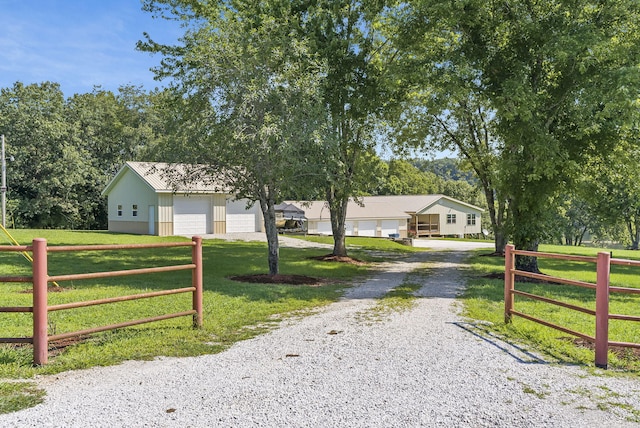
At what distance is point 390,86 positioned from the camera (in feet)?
51.5

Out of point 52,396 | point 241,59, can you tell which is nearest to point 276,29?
point 241,59

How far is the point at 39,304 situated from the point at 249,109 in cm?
726

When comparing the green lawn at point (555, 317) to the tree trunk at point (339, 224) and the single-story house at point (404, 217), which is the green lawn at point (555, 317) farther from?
the single-story house at point (404, 217)

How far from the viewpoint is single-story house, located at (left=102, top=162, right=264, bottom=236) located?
96.9 ft

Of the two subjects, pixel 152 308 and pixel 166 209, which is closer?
pixel 152 308

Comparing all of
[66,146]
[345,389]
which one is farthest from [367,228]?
[345,389]

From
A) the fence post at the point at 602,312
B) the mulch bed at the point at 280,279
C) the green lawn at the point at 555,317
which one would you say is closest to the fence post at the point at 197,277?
the green lawn at the point at 555,317

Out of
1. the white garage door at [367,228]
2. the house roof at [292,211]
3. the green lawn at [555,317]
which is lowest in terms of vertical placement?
the green lawn at [555,317]

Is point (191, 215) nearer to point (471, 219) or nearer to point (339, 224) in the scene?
point (339, 224)

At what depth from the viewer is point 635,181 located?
54.6ft

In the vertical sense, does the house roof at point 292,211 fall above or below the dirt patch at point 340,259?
above

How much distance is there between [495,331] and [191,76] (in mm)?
9119

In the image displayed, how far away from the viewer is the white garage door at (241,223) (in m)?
32.6

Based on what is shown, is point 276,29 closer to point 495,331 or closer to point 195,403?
point 495,331
